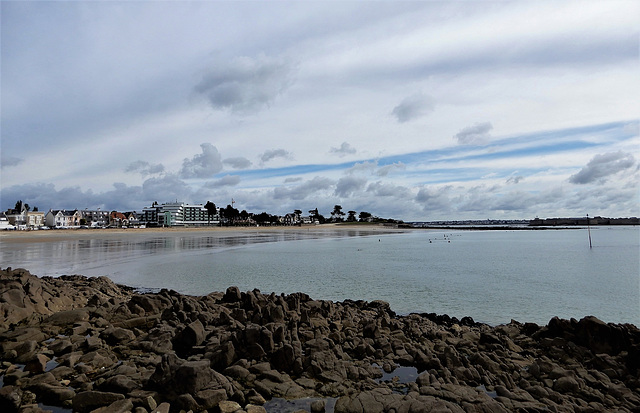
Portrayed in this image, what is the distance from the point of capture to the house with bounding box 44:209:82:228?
453 feet

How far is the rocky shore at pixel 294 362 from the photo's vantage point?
7090mm

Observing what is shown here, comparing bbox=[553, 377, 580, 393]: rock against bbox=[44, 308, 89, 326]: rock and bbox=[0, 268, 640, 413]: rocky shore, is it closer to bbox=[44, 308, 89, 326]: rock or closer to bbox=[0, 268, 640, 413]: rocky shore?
bbox=[0, 268, 640, 413]: rocky shore

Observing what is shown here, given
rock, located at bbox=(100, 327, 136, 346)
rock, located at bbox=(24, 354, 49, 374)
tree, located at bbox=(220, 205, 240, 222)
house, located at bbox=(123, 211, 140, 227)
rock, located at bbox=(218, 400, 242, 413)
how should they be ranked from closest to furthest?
rock, located at bbox=(218, 400, 242, 413) → rock, located at bbox=(24, 354, 49, 374) → rock, located at bbox=(100, 327, 136, 346) → house, located at bbox=(123, 211, 140, 227) → tree, located at bbox=(220, 205, 240, 222)

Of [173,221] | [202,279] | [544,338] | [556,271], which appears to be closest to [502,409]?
[544,338]

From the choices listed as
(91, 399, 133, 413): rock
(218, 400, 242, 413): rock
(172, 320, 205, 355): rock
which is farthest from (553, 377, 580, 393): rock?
(91, 399, 133, 413): rock

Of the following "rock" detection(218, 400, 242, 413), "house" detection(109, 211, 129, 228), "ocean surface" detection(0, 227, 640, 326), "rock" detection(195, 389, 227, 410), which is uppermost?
"house" detection(109, 211, 129, 228)

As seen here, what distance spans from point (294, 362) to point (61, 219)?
163607mm

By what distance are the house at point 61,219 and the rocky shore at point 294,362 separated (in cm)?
15215

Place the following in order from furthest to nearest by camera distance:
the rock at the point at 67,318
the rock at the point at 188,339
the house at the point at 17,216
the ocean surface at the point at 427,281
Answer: the house at the point at 17,216, the ocean surface at the point at 427,281, the rock at the point at 67,318, the rock at the point at 188,339

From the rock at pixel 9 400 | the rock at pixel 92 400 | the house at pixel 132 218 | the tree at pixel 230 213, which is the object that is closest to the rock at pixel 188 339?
the rock at pixel 92 400

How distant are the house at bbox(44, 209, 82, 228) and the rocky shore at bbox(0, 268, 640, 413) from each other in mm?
152150

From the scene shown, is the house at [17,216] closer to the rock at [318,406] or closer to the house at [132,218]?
the house at [132,218]

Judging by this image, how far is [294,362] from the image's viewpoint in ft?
29.0

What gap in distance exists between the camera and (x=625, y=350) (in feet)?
32.3
